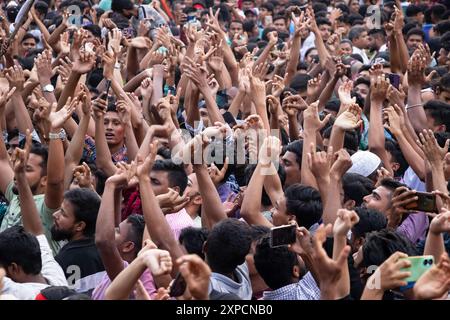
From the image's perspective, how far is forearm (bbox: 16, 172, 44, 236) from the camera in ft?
17.2

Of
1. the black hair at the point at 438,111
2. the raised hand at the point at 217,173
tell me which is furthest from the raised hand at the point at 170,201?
the black hair at the point at 438,111

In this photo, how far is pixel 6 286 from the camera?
4359 millimetres

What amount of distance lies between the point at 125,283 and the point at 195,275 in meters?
0.54

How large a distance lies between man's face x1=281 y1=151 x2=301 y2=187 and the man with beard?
5.06 feet

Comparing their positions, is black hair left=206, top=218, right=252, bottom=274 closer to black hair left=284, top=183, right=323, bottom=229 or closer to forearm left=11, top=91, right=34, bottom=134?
black hair left=284, top=183, right=323, bottom=229

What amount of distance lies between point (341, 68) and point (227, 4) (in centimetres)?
711

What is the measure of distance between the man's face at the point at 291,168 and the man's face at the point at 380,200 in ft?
2.95

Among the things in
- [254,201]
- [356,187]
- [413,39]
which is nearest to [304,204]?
[254,201]

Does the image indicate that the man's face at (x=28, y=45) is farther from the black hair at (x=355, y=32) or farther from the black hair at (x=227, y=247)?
the black hair at (x=227, y=247)

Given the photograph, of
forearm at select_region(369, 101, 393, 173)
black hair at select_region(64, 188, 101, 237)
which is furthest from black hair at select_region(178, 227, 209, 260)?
forearm at select_region(369, 101, 393, 173)

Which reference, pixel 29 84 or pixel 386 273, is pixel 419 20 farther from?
pixel 386 273

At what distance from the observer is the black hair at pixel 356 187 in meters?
6.04

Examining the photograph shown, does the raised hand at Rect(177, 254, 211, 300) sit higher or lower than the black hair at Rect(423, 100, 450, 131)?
higher
